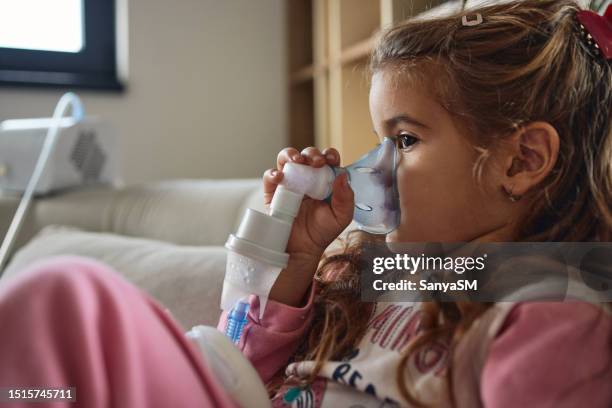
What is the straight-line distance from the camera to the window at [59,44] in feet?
6.33

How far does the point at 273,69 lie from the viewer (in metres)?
2.28

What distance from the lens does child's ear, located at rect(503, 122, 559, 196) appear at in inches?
26.1

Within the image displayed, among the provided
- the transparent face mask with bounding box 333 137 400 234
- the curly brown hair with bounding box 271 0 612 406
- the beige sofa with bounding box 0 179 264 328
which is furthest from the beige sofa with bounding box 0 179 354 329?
the curly brown hair with bounding box 271 0 612 406

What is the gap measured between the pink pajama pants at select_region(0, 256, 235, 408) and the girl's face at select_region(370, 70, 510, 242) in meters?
0.34

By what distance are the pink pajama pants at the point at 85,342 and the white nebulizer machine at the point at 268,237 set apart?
0.30ft

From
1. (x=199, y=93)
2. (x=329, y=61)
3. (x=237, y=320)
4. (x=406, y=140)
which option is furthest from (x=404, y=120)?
(x=199, y=93)

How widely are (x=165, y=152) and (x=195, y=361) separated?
1690mm

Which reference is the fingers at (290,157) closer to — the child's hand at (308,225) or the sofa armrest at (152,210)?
the child's hand at (308,225)

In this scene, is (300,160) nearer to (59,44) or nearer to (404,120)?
(404,120)

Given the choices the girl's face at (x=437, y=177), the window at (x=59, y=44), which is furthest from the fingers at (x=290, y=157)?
the window at (x=59, y=44)

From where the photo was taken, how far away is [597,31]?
0.68 m

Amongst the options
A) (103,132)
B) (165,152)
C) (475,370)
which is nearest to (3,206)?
(103,132)

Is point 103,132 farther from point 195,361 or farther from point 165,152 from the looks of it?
point 195,361

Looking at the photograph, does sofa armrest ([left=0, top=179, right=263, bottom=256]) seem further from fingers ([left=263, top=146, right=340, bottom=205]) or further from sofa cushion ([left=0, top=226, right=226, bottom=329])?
fingers ([left=263, top=146, right=340, bottom=205])
